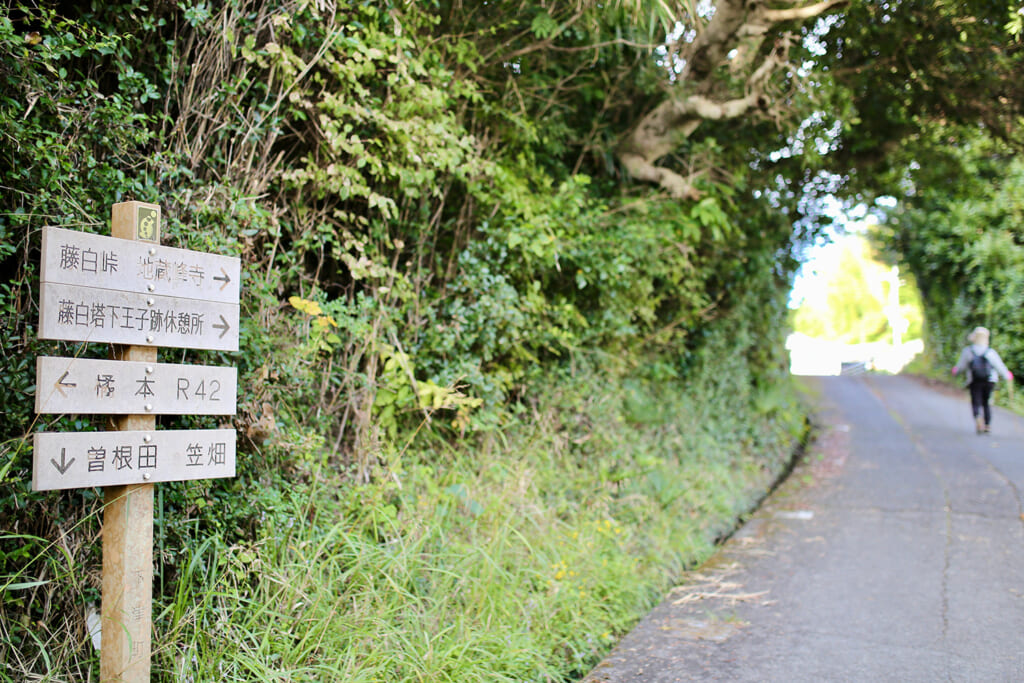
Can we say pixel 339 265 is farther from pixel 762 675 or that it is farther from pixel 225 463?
pixel 762 675

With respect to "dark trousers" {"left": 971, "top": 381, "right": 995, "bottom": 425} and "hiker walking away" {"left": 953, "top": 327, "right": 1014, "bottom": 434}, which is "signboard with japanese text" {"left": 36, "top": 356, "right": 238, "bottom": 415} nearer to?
"hiker walking away" {"left": 953, "top": 327, "right": 1014, "bottom": 434}

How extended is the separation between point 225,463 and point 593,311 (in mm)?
4029

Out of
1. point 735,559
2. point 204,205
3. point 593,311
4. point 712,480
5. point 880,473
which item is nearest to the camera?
point 204,205

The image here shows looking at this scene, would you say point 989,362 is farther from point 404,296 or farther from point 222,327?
point 222,327

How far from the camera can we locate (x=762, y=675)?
386 cm

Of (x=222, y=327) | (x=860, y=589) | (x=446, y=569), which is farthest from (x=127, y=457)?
(x=860, y=589)

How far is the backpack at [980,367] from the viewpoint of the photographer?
12062 mm

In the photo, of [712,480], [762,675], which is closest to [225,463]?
[762,675]

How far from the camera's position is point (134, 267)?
2910 millimetres

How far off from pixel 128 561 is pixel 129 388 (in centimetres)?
65

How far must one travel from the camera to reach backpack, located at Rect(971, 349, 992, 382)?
12.1 metres

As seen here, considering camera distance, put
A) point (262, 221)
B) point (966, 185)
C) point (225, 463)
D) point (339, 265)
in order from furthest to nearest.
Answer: point (966, 185) → point (339, 265) → point (262, 221) → point (225, 463)

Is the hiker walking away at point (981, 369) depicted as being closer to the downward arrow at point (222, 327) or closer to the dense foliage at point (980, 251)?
the dense foliage at point (980, 251)

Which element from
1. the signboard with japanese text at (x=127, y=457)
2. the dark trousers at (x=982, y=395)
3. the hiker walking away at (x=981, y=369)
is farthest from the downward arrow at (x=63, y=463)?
the dark trousers at (x=982, y=395)
